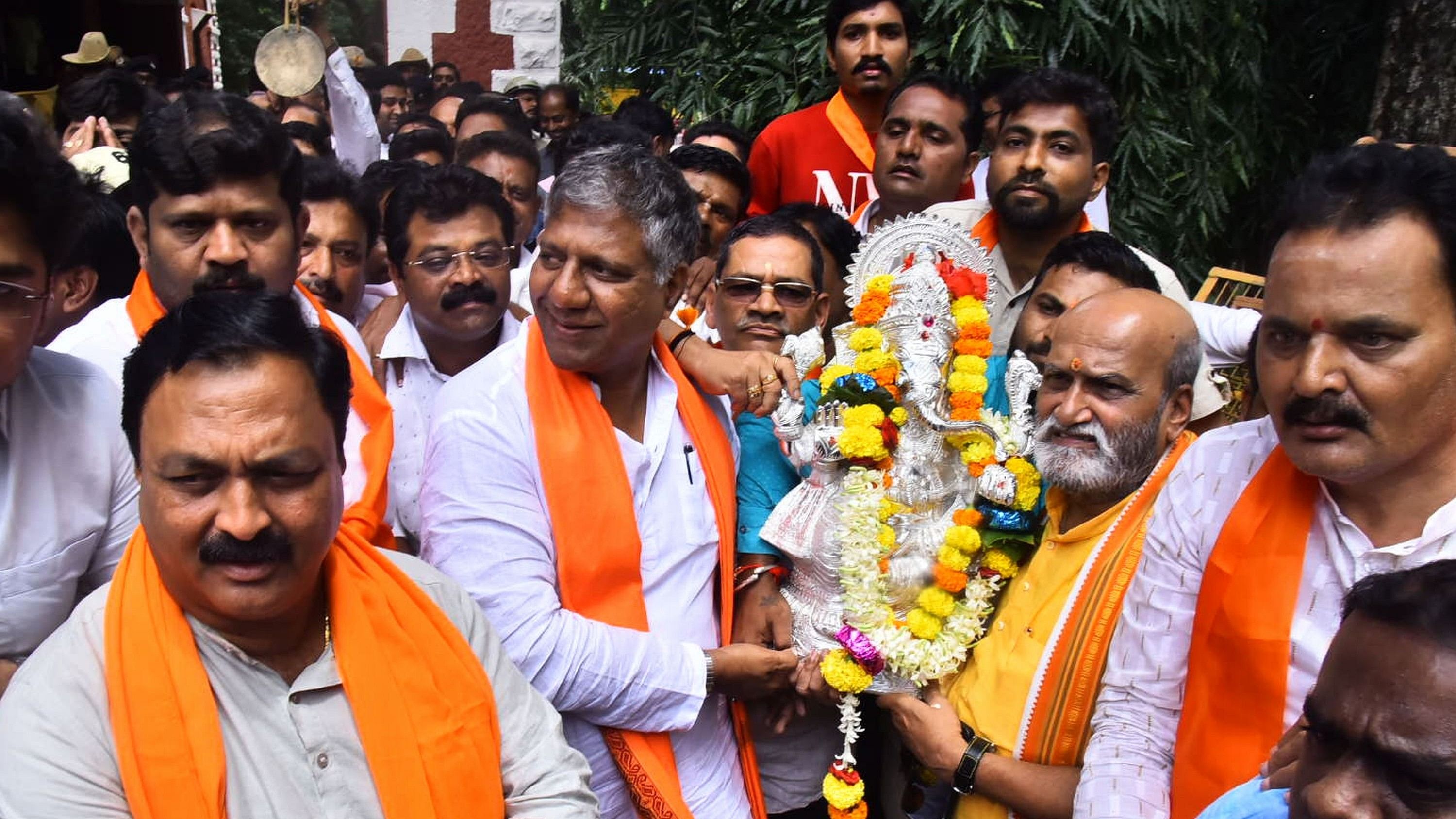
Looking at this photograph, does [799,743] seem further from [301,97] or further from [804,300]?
[301,97]

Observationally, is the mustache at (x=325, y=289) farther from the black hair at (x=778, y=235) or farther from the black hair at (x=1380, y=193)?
the black hair at (x=1380, y=193)

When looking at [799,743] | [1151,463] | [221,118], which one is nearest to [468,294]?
[221,118]

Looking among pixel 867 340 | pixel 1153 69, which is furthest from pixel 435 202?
pixel 1153 69

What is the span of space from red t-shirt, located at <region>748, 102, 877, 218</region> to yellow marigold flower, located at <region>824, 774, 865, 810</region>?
9.23 feet

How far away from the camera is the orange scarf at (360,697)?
173 centimetres

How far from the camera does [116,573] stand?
1.90 meters

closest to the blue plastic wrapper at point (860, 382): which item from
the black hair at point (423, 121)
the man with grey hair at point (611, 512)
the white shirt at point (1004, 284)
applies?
the man with grey hair at point (611, 512)

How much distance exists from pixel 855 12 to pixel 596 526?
11.3ft

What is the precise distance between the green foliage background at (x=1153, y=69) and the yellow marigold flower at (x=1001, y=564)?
315cm

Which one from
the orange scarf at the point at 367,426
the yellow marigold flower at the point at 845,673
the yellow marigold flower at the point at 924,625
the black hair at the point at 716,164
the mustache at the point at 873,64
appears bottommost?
the yellow marigold flower at the point at 845,673

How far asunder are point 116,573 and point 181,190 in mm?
1171

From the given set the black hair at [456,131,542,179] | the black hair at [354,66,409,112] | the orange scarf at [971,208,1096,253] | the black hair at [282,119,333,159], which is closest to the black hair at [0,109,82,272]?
the black hair at [456,131,542,179]

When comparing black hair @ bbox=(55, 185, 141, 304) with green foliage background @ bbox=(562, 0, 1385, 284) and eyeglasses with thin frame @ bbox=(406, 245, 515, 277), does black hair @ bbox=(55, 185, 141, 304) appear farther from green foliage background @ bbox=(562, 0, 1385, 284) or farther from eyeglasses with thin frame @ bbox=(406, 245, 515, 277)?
green foliage background @ bbox=(562, 0, 1385, 284)

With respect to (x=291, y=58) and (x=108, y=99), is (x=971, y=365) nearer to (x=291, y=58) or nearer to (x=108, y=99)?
Result: (x=108, y=99)
